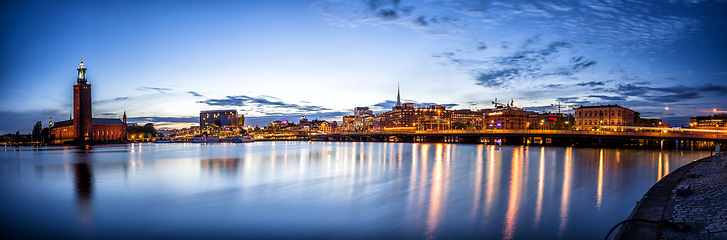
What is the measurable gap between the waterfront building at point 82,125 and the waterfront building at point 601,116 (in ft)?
497

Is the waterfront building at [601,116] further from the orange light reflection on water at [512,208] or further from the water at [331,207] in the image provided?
the orange light reflection on water at [512,208]

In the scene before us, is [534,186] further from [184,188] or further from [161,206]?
[184,188]

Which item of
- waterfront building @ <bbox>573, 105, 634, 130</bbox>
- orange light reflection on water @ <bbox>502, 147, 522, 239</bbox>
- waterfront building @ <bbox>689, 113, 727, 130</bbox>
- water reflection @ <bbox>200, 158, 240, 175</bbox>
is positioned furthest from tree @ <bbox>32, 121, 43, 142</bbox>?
waterfront building @ <bbox>689, 113, 727, 130</bbox>

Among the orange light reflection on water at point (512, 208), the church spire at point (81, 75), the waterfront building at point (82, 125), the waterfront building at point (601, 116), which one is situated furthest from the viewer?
the church spire at point (81, 75)

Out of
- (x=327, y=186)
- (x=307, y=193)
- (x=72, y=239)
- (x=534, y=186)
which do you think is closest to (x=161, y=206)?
(x=72, y=239)

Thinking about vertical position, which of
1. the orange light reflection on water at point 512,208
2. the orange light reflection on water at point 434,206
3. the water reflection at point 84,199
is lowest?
the water reflection at point 84,199

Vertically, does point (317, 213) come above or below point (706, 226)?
below

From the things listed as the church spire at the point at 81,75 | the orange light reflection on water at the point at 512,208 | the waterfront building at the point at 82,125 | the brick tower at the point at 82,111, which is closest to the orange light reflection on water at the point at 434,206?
the orange light reflection on water at the point at 512,208

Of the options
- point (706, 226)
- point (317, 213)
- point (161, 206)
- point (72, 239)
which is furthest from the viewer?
point (161, 206)

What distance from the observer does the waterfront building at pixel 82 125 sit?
377ft

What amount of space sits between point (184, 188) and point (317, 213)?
11700 millimetres

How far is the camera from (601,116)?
392 ft

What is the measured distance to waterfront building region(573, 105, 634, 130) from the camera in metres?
117

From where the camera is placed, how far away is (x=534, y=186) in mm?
20281
